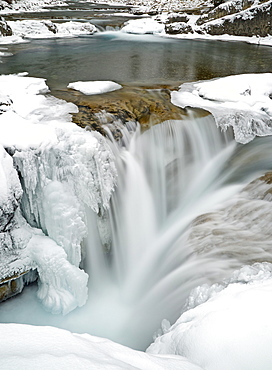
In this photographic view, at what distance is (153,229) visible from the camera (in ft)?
16.4

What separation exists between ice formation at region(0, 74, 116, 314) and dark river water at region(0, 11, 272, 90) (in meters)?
3.79

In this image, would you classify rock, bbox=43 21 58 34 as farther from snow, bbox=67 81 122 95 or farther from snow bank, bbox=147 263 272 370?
snow bank, bbox=147 263 272 370

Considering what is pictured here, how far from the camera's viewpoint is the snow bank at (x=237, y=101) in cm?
630

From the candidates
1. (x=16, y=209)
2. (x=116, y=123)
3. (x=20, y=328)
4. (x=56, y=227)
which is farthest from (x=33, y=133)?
(x=20, y=328)

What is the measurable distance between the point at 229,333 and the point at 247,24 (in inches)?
783

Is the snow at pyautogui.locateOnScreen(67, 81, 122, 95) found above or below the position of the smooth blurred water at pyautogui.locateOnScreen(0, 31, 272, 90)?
below

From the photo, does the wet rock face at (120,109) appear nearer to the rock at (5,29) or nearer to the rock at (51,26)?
the rock at (5,29)

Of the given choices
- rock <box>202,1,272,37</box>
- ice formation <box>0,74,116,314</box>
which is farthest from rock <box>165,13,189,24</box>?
ice formation <box>0,74,116,314</box>

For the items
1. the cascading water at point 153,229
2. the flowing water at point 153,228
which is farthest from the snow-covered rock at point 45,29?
the cascading water at point 153,229

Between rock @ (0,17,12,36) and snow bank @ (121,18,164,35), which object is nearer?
rock @ (0,17,12,36)

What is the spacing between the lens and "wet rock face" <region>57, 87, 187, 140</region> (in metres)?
5.26

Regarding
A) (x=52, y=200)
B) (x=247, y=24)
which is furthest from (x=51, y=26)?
(x=52, y=200)

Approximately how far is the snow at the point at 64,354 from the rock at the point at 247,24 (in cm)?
A: 1990

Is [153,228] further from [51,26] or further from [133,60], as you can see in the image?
[51,26]
